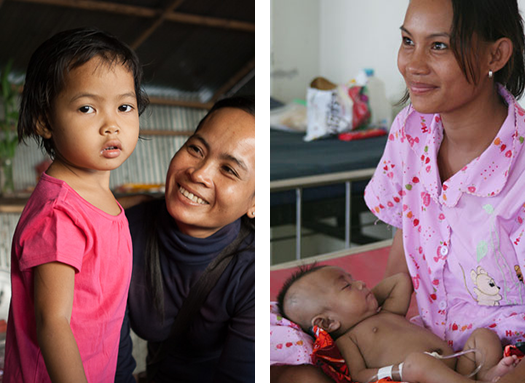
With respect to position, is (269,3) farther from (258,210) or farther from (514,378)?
(514,378)

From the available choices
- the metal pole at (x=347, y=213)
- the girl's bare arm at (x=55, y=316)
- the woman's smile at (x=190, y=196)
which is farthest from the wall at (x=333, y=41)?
the girl's bare arm at (x=55, y=316)

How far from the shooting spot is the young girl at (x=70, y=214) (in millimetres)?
918

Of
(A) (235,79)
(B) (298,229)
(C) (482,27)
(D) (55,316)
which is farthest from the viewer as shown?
(B) (298,229)

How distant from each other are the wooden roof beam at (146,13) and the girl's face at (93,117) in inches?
6.7

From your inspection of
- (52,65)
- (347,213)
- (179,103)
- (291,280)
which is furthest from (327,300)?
(52,65)

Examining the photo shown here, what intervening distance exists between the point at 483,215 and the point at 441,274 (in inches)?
6.2

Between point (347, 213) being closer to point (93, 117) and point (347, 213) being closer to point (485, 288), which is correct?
point (485, 288)

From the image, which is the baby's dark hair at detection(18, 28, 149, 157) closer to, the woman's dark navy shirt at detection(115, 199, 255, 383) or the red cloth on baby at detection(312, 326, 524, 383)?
the woman's dark navy shirt at detection(115, 199, 255, 383)

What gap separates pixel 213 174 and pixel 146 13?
1.16 ft

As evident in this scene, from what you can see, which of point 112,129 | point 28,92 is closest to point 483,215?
point 112,129

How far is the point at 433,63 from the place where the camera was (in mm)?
1095

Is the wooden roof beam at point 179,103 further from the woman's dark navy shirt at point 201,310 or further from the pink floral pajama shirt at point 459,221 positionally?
the pink floral pajama shirt at point 459,221

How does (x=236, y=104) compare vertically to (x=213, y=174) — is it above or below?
above

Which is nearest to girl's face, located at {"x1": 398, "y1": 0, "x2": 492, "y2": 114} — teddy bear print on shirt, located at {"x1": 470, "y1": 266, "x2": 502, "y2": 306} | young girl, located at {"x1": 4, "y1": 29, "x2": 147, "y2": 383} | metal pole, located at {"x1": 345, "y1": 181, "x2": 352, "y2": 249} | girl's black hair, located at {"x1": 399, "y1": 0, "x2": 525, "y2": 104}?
girl's black hair, located at {"x1": 399, "y1": 0, "x2": 525, "y2": 104}
